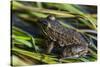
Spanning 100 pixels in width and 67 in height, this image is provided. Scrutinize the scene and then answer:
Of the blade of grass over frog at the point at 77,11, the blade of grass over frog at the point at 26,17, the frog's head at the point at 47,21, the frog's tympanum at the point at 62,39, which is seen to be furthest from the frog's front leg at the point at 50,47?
the blade of grass over frog at the point at 77,11

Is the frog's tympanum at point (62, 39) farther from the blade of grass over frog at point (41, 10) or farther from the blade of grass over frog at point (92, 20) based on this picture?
the blade of grass over frog at point (92, 20)

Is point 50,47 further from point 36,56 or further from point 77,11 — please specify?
point 77,11

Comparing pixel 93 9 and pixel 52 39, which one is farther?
pixel 93 9

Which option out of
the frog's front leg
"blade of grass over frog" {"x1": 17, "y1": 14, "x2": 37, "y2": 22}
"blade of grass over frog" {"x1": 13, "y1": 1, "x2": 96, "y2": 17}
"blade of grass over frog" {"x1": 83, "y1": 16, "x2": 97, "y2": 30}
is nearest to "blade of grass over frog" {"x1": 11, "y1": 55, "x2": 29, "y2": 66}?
the frog's front leg
